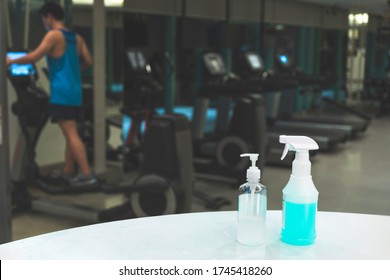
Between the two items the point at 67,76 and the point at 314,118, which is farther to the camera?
the point at 314,118

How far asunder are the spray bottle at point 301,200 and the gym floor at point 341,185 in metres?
2.08

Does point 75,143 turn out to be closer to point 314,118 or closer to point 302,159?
point 302,159

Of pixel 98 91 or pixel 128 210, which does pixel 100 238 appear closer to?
pixel 128 210

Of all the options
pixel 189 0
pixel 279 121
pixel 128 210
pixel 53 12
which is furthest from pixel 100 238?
pixel 279 121

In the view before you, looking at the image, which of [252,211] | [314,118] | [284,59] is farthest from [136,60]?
[252,211]

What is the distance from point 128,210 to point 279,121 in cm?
381

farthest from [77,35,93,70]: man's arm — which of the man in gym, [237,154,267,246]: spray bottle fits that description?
[237,154,267,246]: spray bottle

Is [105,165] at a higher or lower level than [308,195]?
lower

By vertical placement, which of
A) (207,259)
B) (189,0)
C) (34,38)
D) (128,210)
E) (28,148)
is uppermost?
(189,0)

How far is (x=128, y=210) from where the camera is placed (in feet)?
11.8

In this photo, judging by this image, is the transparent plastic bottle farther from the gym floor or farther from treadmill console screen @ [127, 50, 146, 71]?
treadmill console screen @ [127, 50, 146, 71]

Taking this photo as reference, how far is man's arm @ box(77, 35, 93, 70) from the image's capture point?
13.0 feet

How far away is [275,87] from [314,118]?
1.25 metres

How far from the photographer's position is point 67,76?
381 centimetres
